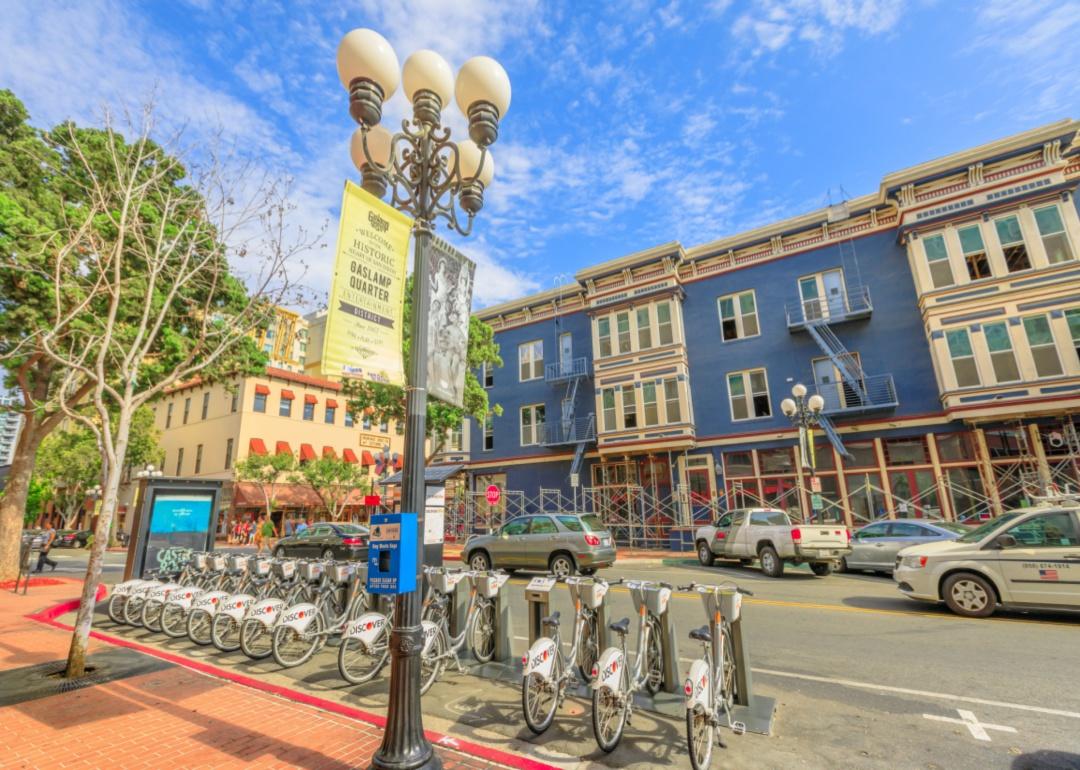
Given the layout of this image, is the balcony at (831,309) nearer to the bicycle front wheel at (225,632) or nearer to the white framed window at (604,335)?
the white framed window at (604,335)

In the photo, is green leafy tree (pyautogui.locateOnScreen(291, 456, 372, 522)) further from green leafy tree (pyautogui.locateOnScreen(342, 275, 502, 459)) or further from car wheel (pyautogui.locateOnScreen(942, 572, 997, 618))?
car wheel (pyautogui.locateOnScreen(942, 572, 997, 618))

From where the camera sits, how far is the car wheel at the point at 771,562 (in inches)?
540

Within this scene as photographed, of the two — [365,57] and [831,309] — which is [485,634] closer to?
[365,57]

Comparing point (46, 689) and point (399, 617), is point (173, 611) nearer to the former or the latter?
point (46, 689)

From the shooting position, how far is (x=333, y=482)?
3394 centimetres

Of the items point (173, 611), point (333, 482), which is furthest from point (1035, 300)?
point (333, 482)

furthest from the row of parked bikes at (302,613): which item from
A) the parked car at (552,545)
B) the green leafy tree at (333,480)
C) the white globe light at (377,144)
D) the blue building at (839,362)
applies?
the green leafy tree at (333,480)


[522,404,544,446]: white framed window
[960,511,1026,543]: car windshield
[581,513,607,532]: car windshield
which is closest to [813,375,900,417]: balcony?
[960,511,1026,543]: car windshield

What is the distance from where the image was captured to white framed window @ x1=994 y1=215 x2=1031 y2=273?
17.5 metres

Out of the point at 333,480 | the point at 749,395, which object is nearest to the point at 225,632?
the point at 749,395

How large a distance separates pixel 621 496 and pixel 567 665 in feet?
61.8

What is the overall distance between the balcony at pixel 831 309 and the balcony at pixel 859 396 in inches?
97.2

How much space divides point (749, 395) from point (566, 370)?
8926mm

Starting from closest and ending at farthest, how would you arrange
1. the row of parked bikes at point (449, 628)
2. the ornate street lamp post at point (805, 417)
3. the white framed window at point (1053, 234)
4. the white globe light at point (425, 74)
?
the row of parked bikes at point (449, 628), the white globe light at point (425, 74), the ornate street lamp post at point (805, 417), the white framed window at point (1053, 234)
